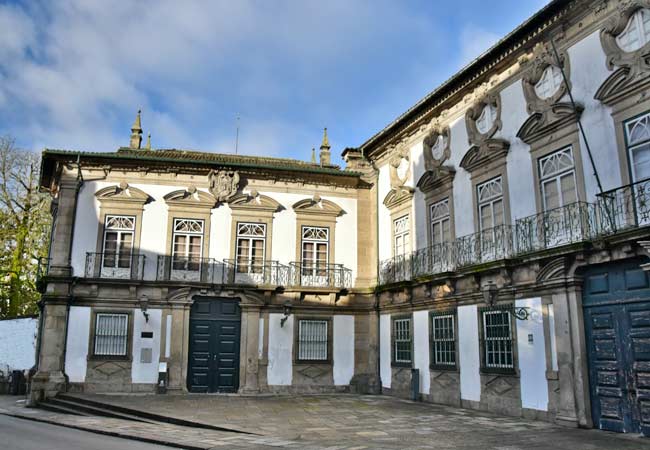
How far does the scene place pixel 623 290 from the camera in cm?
988

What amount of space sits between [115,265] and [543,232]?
11.9 m

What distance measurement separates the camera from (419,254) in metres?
15.7

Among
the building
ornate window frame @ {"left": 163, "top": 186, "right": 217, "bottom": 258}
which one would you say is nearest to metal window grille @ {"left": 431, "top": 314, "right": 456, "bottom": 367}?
the building

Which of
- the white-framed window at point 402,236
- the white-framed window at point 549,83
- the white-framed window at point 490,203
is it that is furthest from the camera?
the white-framed window at point 402,236

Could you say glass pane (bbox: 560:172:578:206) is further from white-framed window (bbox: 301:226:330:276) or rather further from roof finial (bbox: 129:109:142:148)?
roof finial (bbox: 129:109:142:148)

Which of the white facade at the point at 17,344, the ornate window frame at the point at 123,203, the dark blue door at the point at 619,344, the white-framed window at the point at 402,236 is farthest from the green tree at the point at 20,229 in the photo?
the dark blue door at the point at 619,344

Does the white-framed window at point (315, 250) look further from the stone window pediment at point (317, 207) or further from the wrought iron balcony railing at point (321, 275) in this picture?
the stone window pediment at point (317, 207)

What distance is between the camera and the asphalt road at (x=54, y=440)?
8500 mm

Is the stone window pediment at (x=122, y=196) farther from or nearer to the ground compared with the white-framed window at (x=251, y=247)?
farther from the ground

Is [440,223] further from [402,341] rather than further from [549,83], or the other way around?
[549,83]

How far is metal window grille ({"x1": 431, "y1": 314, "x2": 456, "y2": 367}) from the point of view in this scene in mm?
14102

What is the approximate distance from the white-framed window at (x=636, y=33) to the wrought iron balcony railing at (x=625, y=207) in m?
2.50

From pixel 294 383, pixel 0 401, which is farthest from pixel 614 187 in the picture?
pixel 0 401

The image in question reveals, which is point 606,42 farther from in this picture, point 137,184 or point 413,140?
point 137,184
